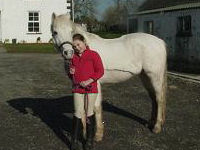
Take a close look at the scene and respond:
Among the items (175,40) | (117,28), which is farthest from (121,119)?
(117,28)

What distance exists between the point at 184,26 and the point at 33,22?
1863cm

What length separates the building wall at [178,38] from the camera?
18109 millimetres

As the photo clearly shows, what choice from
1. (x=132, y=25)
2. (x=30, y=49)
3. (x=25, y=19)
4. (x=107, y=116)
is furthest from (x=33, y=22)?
(x=107, y=116)

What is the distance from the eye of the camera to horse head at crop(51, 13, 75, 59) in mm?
5711

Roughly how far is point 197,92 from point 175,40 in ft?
30.5

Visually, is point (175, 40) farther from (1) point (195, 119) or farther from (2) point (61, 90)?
(1) point (195, 119)

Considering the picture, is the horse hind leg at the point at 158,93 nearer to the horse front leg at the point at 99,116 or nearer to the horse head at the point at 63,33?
the horse front leg at the point at 99,116

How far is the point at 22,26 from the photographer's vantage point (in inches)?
1361

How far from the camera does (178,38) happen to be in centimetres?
1970

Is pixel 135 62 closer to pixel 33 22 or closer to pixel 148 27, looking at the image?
pixel 148 27

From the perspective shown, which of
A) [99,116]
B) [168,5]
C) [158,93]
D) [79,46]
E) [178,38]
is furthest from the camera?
[168,5]

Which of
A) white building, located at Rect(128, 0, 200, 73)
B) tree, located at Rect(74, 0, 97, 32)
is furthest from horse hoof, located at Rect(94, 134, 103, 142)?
tree, located at Rect(74, 0, 97, 32)

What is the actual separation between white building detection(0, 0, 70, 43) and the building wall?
549 inches

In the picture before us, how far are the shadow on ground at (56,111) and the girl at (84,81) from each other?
52 centimetres
